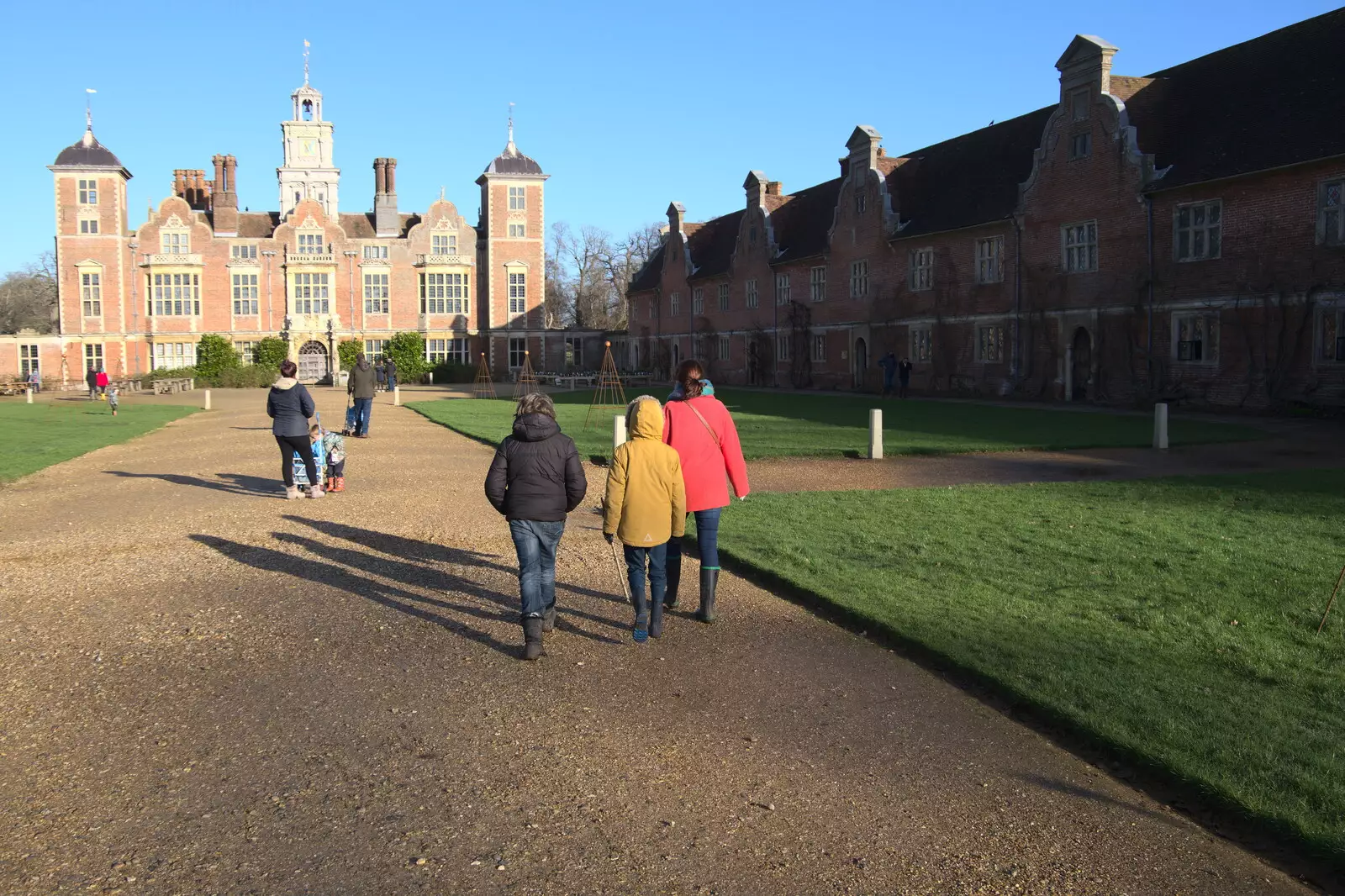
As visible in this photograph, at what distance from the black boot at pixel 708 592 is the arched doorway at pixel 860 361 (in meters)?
35.7

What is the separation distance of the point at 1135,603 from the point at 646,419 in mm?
3808

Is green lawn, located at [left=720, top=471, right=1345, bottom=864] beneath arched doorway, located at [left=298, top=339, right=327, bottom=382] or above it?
beneath

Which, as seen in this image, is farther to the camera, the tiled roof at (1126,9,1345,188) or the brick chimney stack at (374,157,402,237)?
the brick chimney stack at (374,157,402,237)

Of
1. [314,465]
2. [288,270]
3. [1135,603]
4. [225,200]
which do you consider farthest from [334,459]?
[225,200]

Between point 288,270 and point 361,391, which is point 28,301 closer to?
point 288,270

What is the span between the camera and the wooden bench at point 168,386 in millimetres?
52075

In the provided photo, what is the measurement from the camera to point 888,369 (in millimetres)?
38500

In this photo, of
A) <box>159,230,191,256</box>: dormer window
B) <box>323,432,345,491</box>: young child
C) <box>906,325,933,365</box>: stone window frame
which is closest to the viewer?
<box>323,432,345,491</box>: young child

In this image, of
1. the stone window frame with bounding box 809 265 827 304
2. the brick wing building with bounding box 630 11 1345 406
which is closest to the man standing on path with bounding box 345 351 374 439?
the brick wing building with bounding box 630 11 1345 406

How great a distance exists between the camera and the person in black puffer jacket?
23.1 feet

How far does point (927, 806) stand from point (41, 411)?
38.3 metres

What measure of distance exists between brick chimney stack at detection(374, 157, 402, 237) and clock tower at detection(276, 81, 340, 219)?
341 cm

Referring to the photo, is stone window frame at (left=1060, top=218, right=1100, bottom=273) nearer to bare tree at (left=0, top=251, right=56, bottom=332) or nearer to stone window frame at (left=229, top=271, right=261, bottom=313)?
stone window frame at (left=229, top=271, right=261, bottom=313)

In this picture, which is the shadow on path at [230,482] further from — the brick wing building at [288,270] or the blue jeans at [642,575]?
the brick wing building at [288,270]
